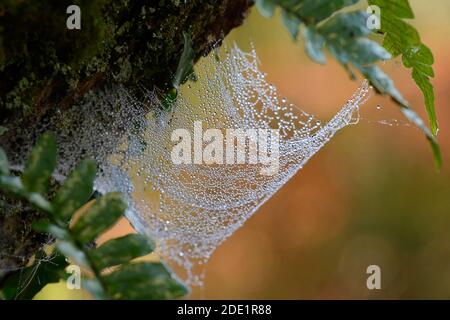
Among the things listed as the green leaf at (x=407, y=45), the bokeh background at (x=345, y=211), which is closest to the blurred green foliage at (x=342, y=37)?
the green leaf at (x=407, y=45)

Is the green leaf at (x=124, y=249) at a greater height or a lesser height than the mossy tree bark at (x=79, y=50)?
lesser

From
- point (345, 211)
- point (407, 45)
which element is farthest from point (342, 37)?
point (345, 211)

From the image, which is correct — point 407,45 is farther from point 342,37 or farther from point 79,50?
point 79,50

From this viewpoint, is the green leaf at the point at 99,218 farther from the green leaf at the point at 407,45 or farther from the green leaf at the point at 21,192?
the green leaf at the point at 407,45

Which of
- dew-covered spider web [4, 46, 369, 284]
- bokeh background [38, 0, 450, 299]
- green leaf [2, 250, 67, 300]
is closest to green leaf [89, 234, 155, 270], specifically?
dew-covered spider web [4, 46, 369, 284]

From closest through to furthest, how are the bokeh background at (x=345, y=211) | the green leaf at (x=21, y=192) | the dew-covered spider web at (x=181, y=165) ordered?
the green leaf at (x=21, y=192)
the dew-covered spider web at (x=181, y=165)
the bokeh background at (x=345, y=211)

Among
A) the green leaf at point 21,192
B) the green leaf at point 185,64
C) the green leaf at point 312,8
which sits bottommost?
the green leaf at point 21,192

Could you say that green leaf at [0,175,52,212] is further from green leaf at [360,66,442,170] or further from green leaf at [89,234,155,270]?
green leaf at [360,66,442,170]
